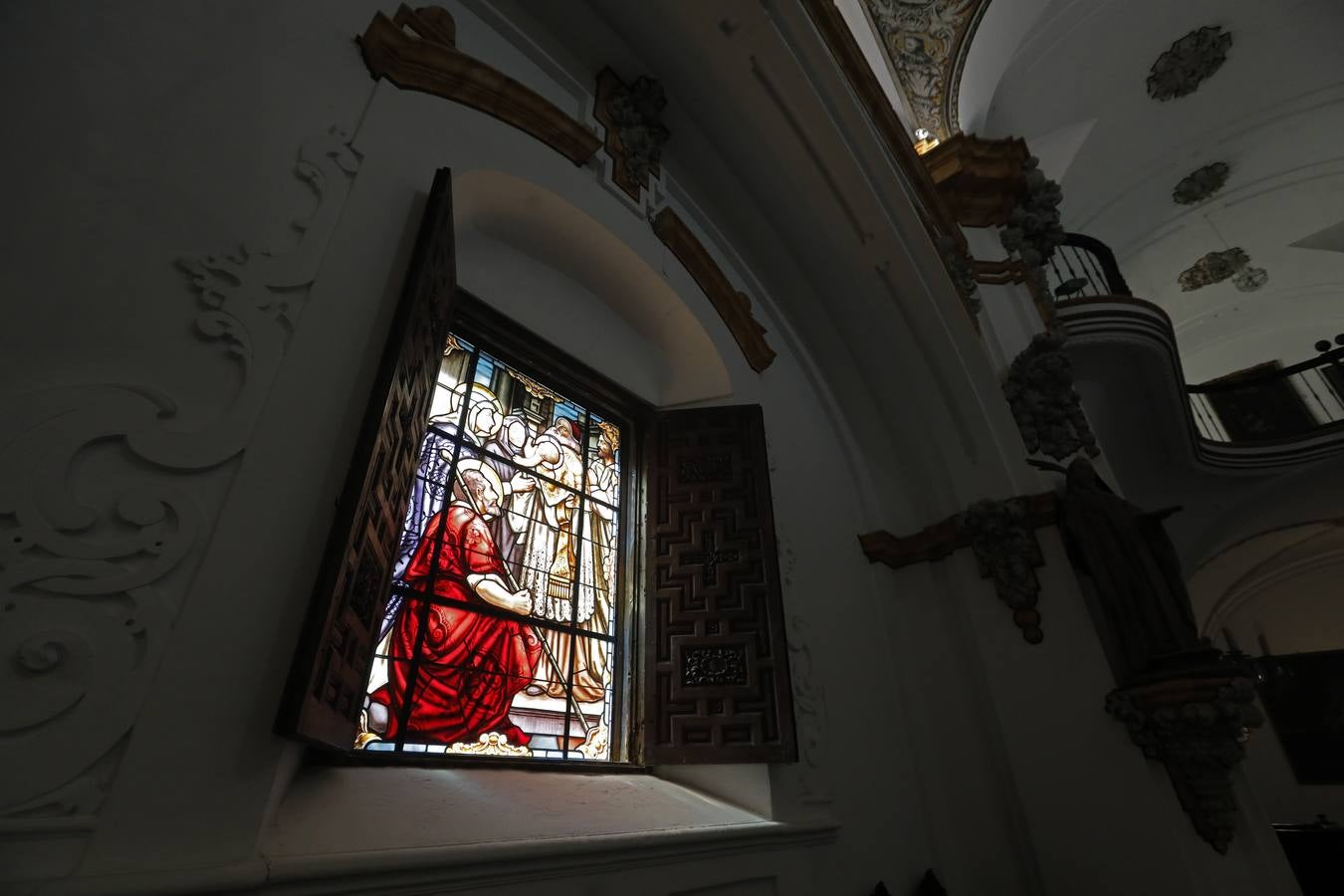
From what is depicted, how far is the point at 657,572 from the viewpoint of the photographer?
9.26ft

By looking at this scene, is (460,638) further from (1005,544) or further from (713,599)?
(1005,544)

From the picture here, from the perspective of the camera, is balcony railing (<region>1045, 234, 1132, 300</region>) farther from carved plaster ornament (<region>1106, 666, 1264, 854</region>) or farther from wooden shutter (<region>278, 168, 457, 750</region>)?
wooden shutter (<region>278, 168, 457, 750</region>)

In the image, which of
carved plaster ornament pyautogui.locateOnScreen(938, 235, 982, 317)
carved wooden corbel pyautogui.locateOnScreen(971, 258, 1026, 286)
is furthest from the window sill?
carved wooden corbel pyautogui.locateOnScreen(971, 258, 1026, 286)

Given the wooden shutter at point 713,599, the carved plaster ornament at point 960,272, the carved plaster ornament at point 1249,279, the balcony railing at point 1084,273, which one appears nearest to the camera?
the wooden shutter at point 713,599

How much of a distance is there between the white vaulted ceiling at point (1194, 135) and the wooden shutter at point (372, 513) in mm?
5410

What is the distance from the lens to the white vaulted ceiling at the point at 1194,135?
611cm

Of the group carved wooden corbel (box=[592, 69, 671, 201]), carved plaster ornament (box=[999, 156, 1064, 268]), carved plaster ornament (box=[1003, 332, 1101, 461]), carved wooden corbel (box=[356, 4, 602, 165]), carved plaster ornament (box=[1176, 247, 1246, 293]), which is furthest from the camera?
carved plaster ornament (box=[1176, 247, 1246, 293])

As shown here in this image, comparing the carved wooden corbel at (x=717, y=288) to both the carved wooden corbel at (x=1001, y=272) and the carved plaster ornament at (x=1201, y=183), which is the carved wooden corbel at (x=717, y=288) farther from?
the carved plaster ornament at (x=1201, y=183)

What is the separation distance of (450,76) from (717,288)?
158 centimetres

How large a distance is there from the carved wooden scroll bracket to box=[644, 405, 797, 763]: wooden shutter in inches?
48.8

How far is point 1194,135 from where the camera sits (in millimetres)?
7316

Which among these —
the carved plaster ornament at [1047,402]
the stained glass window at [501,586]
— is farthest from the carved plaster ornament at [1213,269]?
the stained glass window at [501,586]

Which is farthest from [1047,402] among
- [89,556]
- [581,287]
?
[89,556]

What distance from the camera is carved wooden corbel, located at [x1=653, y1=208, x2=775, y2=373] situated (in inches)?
126
